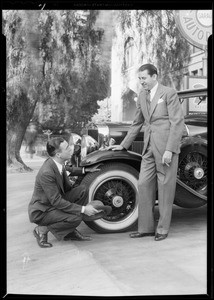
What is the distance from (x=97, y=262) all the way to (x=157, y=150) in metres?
0.96

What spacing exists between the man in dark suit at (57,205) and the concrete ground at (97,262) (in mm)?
61

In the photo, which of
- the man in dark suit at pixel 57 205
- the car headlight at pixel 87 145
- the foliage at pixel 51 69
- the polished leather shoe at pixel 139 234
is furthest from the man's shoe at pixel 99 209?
the foliage at pixel 51 69

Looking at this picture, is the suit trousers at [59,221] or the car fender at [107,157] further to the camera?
the car fender at [107,157]

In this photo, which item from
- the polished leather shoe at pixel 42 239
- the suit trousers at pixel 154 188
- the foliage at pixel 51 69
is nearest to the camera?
the foliage at pixel 51 69

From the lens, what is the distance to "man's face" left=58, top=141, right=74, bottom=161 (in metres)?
3.50

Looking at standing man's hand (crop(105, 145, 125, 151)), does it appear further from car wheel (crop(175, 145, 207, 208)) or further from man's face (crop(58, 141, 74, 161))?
car wheel (crop(175, 145, 207, 208))

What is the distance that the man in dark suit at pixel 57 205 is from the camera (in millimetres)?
3506

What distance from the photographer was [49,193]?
11.5 ft

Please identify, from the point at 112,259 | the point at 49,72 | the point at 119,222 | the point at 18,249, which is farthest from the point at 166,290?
the point at 49,72

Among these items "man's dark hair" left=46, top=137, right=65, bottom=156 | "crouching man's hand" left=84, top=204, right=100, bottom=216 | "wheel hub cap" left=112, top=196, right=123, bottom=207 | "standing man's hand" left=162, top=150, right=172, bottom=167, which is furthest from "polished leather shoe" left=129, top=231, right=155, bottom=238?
"man's dark hair" left=46, top=137, right=65, bottom=156

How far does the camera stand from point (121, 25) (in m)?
3.42

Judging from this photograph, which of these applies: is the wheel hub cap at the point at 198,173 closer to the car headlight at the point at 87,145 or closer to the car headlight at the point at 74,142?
the car headlight at the point at 87,145

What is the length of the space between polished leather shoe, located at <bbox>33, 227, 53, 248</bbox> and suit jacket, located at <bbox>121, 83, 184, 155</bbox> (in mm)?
993

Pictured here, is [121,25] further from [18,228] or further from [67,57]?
[18,228]
